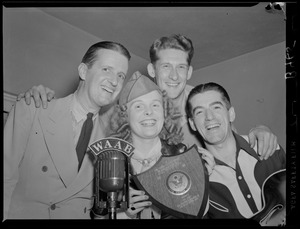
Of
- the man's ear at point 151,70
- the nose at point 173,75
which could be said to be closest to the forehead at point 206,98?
the nose at point 173,75

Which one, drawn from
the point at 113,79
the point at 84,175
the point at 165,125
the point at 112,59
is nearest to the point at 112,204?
the point at 84,175

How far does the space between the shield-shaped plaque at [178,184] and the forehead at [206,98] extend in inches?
10.1

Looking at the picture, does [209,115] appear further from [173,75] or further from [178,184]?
[178,184]

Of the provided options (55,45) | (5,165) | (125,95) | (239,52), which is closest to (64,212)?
(5,165)

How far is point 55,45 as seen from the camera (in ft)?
7.82

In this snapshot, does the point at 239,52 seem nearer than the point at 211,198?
No

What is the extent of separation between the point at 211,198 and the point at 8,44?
1317mm

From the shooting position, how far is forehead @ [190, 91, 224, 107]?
7.72 ft

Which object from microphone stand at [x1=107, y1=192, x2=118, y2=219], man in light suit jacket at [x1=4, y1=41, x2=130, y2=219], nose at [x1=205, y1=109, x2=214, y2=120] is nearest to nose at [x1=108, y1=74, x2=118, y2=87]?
man in light suit jacket at [x1=4, y1=41, x2=130, y2=219]

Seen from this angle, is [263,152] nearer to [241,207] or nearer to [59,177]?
[241,207]

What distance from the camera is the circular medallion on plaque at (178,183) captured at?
2193 millimetres

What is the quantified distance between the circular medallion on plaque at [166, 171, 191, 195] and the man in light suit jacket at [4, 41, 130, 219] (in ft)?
1.29

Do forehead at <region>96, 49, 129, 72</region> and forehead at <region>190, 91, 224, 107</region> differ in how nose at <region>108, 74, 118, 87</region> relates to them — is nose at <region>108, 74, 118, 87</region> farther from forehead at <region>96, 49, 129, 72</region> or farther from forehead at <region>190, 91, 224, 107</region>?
forehead at <region>190, 91, 224, 107</region>

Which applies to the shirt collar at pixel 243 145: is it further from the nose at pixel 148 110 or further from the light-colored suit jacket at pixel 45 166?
the light-colored suit jacket at pixel 45 166
